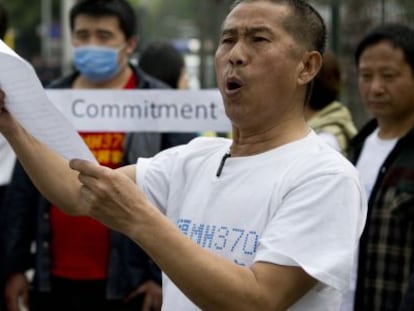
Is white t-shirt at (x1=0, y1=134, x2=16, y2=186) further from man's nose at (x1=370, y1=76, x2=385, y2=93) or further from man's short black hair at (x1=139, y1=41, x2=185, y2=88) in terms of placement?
man's nose at (x1=370, y1=76, x2=385, y2=93)

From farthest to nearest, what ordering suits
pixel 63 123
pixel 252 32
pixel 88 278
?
pixel 88 278 < pixel 252 32 < pixel 63 123

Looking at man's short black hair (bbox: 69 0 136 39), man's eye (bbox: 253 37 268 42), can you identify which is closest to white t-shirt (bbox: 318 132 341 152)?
man's short black hair (bbox: 69 0 136 39)

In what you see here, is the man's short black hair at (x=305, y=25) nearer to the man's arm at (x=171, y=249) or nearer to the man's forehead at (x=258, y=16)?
the man's forehead at (x=258, y=16)

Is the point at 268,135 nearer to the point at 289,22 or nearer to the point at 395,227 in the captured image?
the point at 289,22

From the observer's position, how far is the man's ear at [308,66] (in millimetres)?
2781

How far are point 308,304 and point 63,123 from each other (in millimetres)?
779

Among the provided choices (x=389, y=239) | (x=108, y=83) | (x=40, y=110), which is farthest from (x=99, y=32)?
(x=40, y=110)

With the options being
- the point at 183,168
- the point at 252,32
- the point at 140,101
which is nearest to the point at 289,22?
the point at 252,32

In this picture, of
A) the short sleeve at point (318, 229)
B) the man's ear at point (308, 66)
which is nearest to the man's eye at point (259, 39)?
the man's ear at point (308, 66)

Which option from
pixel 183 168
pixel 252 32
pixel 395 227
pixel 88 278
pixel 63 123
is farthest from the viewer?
pixel 88 278

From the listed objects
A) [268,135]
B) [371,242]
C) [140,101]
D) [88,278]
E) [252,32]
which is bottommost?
[88,278]

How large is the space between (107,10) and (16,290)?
58.7 inches

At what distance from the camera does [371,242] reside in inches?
174

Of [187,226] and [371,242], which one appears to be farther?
[371,242]
